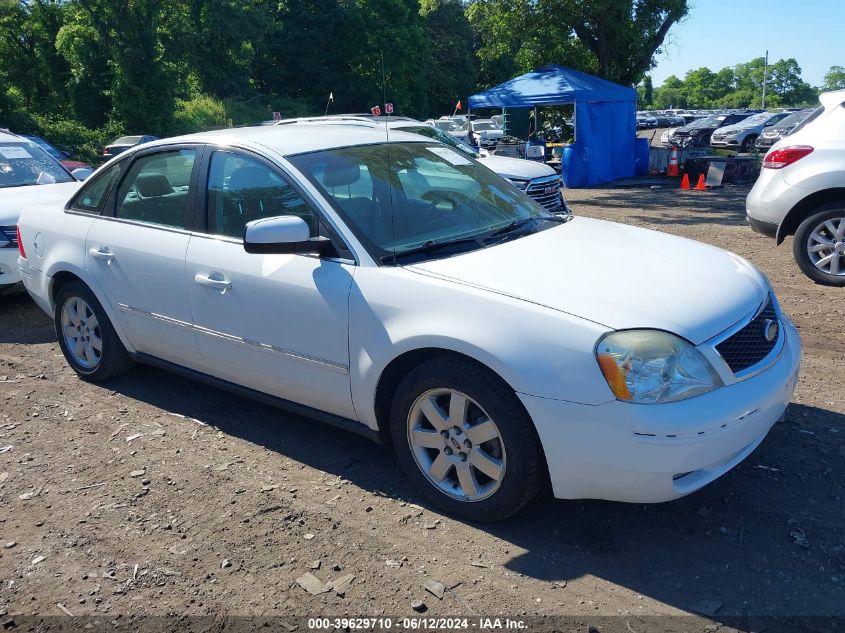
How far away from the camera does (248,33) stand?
132 feet

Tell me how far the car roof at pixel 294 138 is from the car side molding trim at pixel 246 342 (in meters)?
1.00

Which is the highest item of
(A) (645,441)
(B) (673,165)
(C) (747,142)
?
(A) (645,441)

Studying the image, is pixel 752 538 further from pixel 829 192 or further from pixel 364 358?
pixel 829 192

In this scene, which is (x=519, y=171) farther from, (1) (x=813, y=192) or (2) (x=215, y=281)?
(2) (x=215, y=281)

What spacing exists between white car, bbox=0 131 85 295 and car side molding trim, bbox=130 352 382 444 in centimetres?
299

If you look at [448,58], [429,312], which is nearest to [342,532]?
[429,312]

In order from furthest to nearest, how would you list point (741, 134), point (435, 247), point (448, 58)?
point (448, 58) < point (741, 134) < point (435, 247)

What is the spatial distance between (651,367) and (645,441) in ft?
0.91

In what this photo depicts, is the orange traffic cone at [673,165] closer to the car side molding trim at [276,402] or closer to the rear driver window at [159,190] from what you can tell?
the rear driver window at [159,190]

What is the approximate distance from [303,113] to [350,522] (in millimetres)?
45451

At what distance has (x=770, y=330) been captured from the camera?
11.3 ft

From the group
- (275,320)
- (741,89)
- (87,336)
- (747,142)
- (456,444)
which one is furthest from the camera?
(741,89)

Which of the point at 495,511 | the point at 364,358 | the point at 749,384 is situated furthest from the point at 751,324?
the point at 364,358

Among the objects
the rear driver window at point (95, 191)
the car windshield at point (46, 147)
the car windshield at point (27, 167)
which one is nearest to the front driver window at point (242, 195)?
the rear driver window at point (95, 191)
